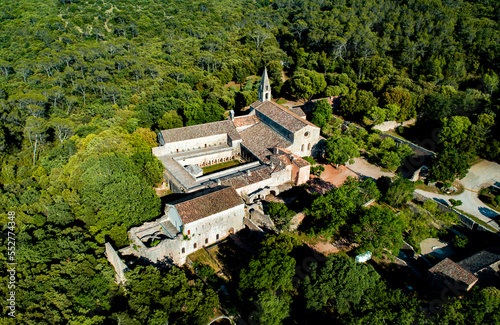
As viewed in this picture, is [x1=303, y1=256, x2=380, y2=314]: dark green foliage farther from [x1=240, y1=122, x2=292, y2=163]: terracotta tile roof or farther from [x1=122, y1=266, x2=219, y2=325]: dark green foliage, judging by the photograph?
[x1=240, y1=122, x2=292, y2=163]: terracotta tile roof

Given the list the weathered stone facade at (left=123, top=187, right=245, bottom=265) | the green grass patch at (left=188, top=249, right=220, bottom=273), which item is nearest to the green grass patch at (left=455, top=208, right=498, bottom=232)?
the weathered stone facade at (left=123, top=187, right=245, bottom=265)

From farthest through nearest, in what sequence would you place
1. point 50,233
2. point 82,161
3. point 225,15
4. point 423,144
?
1. point 225,15
2. point 423,144
3. point 82,161
4. point 50,233

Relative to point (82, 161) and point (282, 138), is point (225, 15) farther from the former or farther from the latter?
point (82, 161)

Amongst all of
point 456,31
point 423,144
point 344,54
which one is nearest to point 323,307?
point 423,144

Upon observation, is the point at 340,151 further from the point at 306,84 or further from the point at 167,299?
the point at 167,299

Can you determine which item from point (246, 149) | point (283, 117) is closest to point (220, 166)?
point (246, 149)

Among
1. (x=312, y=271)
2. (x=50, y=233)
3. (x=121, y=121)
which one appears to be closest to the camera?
(x=312, y=271)
